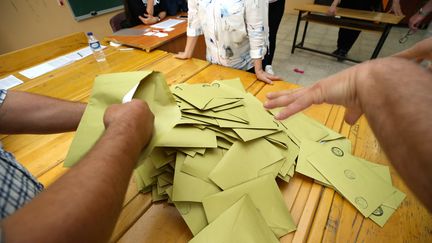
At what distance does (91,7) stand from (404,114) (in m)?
3.94

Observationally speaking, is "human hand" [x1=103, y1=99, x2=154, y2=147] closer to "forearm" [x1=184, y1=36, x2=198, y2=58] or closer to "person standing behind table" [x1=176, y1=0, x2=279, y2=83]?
"person standing behind table" [x1=176, y1=0, x2=279, y2=83]

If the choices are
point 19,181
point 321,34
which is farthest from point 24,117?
point 321,34

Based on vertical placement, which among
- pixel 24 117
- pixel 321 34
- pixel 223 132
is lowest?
pixel 321 34

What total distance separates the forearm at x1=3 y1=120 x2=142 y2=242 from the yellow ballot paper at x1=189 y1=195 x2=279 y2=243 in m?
0.25

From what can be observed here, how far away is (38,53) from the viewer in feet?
5.43

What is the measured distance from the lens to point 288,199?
0.61 meters

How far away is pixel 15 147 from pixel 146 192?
639 mm

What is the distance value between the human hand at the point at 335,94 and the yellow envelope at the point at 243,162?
0.15 metres

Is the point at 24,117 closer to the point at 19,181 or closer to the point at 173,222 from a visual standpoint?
the point at 19,181

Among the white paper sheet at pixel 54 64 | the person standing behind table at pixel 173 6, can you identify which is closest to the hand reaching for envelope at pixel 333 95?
the white paper sheet at pixel 54 64

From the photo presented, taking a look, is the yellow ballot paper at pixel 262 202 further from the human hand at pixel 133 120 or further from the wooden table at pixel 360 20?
the wooden table at pixel 360 20

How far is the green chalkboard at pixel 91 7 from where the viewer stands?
117 inches

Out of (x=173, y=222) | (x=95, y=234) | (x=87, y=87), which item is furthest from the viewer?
(x=87, y=87)

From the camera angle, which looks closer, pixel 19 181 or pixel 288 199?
pixel 19 181
